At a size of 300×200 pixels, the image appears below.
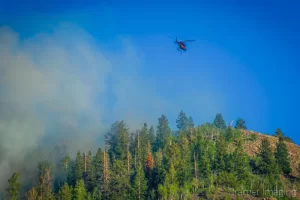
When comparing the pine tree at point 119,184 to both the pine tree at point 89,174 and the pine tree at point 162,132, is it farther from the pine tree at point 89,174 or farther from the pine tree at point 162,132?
the pine tree at point 162,132

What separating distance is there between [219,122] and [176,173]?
2466 inches

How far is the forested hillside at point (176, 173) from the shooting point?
99125 millimetres

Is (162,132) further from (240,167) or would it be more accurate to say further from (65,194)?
(65,194)

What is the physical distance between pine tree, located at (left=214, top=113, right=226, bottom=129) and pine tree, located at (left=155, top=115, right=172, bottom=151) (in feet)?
80.1

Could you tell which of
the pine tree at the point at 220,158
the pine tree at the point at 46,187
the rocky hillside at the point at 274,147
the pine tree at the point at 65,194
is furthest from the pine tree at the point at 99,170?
the rocky hillside at the point at 274,147

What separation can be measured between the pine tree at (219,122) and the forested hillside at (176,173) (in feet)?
68.2

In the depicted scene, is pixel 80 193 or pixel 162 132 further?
pixel 162 132

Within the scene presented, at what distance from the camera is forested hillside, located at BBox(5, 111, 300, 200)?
9912 centimetres

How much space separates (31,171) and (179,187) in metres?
75.5

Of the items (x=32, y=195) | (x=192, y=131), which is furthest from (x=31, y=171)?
(x=192, y=131)

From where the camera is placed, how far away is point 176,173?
10594 cm

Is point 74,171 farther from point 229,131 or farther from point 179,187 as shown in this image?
point 229,131

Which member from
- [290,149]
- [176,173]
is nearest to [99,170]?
[176,173]

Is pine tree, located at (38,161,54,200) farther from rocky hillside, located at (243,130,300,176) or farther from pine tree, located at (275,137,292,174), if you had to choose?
pine tree, located at (275,137,292,174)
